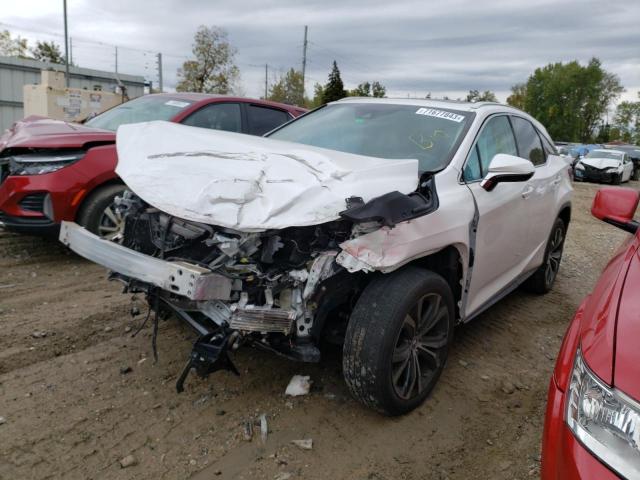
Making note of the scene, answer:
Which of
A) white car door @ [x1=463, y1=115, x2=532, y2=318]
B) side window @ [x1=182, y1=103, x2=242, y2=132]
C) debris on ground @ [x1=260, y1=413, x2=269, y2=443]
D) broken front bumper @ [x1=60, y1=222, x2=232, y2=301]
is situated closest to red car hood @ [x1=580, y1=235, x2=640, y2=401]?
white car door @ [x1=463, y1=115, x2=532, y2=318]

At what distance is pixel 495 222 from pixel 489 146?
625 millimetres

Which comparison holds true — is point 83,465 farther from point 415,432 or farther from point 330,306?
point 415,432

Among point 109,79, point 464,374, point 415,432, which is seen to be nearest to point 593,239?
point 464,374

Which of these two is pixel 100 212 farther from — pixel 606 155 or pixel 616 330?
pixel 606 155

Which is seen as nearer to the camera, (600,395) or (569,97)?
(600,395)

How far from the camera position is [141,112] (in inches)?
238

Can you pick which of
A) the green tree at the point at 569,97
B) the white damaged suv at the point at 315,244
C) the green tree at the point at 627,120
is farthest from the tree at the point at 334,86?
the green tree at the point at 627,120

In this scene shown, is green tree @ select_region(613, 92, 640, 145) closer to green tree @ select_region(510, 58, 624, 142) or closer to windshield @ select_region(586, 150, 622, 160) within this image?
green tree @ select_region(510, 58, 624, 142)

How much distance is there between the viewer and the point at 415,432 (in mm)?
2711

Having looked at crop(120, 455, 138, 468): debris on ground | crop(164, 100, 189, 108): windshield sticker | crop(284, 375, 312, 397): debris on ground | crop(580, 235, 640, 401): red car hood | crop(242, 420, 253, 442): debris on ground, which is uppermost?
crop(164, 100, 189, 108): windshield sticker

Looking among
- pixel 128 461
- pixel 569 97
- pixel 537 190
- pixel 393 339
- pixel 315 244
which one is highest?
pixel 569 97

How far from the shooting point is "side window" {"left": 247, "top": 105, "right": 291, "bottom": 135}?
6.50 m

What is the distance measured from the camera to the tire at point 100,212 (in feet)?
16.0

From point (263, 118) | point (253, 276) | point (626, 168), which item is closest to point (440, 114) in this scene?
point (253, 276)
